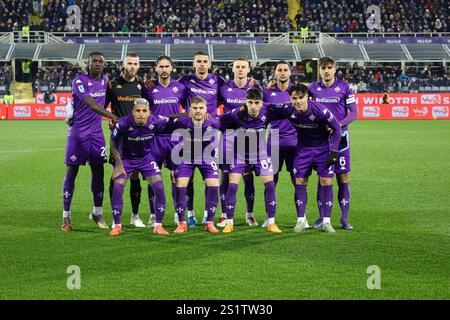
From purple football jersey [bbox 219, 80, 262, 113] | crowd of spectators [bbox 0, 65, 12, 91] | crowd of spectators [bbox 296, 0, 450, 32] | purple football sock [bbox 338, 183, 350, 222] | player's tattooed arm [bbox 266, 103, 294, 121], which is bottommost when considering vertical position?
purple football sock [bbox 338, 183, 350, 222]

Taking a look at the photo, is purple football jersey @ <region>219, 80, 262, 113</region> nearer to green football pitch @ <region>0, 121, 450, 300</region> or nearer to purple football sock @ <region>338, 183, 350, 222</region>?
green football pitch @ <region>0, 121, 450, 300</region>

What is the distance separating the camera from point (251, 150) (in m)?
10.6

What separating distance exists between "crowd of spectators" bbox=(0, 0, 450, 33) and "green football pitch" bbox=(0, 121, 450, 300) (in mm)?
37117

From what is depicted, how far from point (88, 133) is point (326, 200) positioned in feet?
10.8

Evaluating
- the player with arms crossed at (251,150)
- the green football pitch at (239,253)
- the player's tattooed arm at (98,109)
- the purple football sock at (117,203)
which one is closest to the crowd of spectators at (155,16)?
the green football pitch at (239,253)

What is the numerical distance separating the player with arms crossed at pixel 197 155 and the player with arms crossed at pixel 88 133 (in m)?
1.08

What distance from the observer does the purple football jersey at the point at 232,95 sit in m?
11.0

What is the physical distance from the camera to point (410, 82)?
4222cm

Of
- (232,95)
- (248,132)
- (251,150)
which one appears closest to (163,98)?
(232,95)

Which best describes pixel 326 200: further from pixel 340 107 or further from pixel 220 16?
pixel 220 16

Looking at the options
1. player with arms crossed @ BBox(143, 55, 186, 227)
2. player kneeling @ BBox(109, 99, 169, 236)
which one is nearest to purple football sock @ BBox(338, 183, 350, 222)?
player with arms crossed @ BBox(143, 55, 186, 227)

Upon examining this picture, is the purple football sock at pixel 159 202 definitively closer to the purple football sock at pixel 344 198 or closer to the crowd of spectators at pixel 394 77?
the purple football sock at pixel 344 198

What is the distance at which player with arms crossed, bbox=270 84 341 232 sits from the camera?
10281 millimetres

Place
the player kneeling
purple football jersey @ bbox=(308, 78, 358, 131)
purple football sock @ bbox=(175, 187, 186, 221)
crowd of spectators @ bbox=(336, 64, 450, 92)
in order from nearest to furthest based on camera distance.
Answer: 1. the player kneeling
2. purple football sock @ bbox=(175, 187, 186, 221)
3. purple football jersey @ bbox=(308, 78, 358, 131)
4. crowd of spectators @ bbox=(336, 64, 450, 92)
